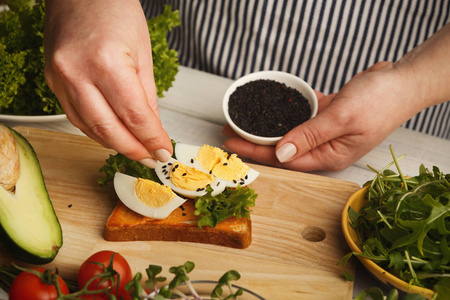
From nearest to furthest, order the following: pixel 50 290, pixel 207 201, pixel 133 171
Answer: pixel 50 290, pixel 207 201, pixel 133 171

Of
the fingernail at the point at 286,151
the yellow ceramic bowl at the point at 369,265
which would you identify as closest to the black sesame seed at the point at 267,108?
the fingernail at the point at 286,151

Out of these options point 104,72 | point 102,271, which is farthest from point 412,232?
point 104,72

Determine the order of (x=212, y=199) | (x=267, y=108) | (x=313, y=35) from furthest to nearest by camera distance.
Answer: (x=313, y=35) → (x=267, y=108) → (x=212, y=199)

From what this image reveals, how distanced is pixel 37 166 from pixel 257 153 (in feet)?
3.71

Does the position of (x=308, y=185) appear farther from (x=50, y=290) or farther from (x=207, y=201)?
(x=50, y=290)

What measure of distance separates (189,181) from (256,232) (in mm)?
399

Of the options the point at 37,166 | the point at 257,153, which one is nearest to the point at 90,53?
the point at 37,166

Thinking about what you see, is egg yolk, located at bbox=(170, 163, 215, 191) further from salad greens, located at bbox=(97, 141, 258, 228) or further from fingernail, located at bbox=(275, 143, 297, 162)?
fingernail, located at bbox=(275, 143, 297, 162)

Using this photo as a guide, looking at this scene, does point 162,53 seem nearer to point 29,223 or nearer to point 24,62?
point 24,62

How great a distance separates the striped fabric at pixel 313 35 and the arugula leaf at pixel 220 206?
4.97 feet

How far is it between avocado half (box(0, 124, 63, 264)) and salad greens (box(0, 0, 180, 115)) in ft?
1.88

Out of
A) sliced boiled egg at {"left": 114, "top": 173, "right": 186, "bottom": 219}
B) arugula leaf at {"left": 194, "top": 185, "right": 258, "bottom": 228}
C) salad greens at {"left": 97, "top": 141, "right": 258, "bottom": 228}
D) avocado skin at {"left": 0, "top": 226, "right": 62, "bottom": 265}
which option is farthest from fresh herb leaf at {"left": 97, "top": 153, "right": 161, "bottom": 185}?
avocado skin at {"left": 0, "top": 226, "right": 62, "bottom": 265}

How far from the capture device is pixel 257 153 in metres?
2.43

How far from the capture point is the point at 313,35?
3.08 meters
